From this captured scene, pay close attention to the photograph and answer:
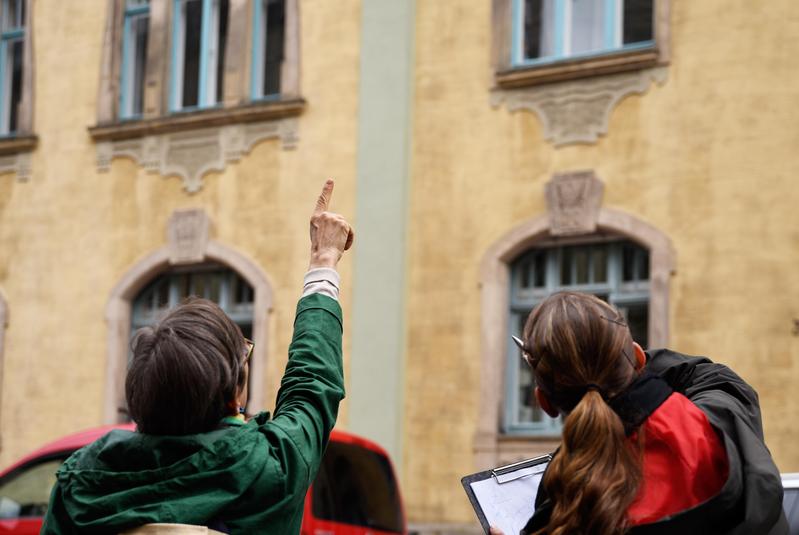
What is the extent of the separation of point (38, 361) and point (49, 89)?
344 cm

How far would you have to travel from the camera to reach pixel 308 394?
288 cm

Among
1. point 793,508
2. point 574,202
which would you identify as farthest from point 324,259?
point 574,202

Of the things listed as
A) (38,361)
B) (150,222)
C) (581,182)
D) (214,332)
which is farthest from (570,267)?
(214,332)

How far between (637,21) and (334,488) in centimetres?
619

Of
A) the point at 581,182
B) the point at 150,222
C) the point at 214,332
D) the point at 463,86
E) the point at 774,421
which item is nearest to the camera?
the point at 214,332

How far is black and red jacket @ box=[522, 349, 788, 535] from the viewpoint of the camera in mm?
2705

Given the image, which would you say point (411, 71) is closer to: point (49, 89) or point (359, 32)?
point (359, 32)

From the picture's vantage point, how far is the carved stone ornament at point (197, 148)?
1564cm

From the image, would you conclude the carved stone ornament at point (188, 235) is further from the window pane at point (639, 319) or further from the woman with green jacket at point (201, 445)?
the woman with green jacket at point (201, 445)

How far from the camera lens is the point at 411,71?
48.4 feet

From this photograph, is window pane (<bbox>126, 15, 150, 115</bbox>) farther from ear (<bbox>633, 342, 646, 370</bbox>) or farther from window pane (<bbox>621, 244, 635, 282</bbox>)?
ear (<bbox>633, 342, 646, 370</bbox>)

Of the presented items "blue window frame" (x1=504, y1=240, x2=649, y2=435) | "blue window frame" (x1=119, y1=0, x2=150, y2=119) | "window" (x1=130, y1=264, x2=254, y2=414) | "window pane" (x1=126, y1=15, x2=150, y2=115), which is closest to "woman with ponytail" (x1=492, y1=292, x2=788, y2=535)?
"blue window frame" (x1=504, y1=240, x2=649, y2=435)

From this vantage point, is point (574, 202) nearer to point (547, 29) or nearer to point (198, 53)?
point (547, 29)

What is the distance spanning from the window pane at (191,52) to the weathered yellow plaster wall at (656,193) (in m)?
3.19
